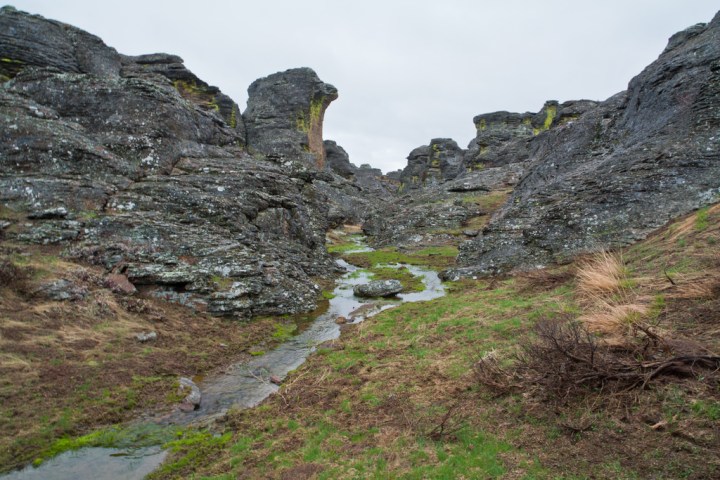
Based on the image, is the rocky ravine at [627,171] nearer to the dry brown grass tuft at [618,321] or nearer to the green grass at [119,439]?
the dry brown grass tuft at [618,321]

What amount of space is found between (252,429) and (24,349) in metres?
9.27

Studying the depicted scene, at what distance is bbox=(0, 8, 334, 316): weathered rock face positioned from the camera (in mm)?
23844

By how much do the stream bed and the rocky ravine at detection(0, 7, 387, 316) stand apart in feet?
13.2

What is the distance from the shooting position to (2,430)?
34.4 ft

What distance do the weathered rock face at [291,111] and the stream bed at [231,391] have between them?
6249cm

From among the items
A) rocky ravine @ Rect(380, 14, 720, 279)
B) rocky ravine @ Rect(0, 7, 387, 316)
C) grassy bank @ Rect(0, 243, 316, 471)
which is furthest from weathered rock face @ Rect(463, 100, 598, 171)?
grassy bank @ Rect(0, 243, 316, 471)

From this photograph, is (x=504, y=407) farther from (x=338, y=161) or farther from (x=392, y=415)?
(x=338, y=161)

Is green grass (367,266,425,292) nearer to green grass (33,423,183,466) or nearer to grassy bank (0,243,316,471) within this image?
grassy bank (0,243,316,471)

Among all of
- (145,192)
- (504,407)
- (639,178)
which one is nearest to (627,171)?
(639,178)

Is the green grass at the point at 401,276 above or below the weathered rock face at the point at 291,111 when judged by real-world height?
below

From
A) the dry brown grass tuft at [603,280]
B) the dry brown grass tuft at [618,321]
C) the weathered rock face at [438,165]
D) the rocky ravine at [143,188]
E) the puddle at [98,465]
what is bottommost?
the puddle at [98,465]

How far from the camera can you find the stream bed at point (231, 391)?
984cm

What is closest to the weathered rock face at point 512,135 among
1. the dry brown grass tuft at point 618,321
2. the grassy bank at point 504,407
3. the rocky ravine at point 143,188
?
the rocky ravine at point 143,188

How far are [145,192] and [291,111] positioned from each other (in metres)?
61.9
